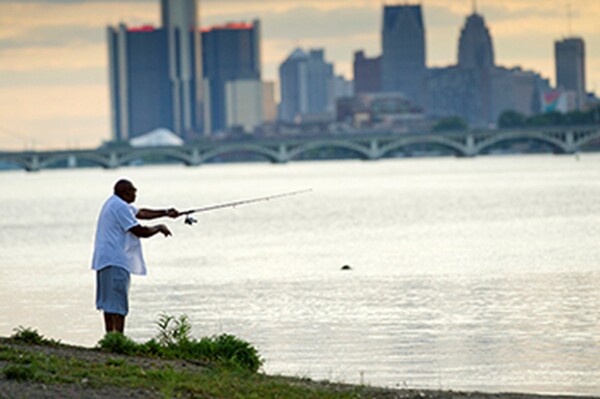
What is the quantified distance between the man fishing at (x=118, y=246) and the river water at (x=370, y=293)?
8.79 feet

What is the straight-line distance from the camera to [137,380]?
1453 centimetres

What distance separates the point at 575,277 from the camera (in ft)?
105

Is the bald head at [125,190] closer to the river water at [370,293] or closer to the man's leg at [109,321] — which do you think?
the man's leg at [109,321]

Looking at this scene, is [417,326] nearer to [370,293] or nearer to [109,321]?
[370,293]

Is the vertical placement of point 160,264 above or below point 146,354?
above

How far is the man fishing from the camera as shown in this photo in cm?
1688

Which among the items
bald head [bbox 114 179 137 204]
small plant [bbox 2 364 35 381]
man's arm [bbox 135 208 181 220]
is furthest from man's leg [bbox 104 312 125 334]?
small plant [bbox 2 364 35 381]

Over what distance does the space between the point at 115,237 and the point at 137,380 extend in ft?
9.01

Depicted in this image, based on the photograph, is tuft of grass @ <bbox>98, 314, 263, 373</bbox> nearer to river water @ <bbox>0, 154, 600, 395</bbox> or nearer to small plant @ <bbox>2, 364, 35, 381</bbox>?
river water @ <bbox>0, 154, 600, 395</bbox>

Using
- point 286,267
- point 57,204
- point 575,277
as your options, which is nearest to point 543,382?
point 575,277

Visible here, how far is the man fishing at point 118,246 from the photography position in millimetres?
16875

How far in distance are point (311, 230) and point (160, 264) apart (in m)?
17.2

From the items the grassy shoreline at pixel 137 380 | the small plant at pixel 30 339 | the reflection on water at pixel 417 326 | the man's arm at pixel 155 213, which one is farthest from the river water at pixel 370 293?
the small plant at pixel 30 339

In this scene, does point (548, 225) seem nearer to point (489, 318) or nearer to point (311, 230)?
point (311, 230)
